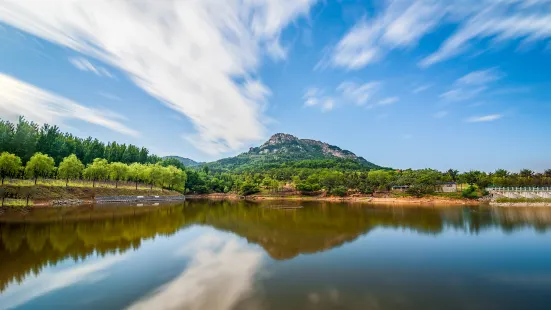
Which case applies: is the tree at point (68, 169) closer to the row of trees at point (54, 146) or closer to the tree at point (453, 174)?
the row of trees at point (54, 146)

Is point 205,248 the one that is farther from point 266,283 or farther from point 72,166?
point 72,166

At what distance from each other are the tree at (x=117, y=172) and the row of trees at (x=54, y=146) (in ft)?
37.2

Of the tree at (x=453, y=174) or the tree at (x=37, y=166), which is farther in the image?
the tree at (x=453, y=174)

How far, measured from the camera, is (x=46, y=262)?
1527 cm

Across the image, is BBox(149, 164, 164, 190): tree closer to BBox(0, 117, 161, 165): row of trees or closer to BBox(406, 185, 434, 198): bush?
BBox(0, 117, 161, 165): row of trees

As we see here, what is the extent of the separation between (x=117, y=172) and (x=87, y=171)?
672 cm

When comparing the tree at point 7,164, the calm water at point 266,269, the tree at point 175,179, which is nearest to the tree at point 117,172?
the tree at point 175,179

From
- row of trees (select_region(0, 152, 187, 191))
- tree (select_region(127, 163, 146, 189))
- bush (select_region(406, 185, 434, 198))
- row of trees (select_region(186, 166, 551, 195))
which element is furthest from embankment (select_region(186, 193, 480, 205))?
tree (select_region(127, 163, 146, 189))

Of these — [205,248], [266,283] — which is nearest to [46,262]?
[205,248]

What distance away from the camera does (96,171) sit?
61.3m

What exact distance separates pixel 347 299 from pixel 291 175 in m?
106

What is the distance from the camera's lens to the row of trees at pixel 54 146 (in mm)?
50031

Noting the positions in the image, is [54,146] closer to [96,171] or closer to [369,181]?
[96,171]

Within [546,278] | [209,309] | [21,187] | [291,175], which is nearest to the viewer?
[209,309]
